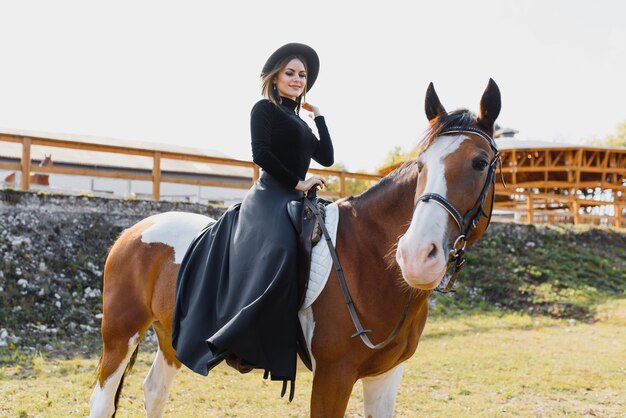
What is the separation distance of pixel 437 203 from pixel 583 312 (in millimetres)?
11679

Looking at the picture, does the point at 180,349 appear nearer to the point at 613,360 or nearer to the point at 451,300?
the point at 613,360

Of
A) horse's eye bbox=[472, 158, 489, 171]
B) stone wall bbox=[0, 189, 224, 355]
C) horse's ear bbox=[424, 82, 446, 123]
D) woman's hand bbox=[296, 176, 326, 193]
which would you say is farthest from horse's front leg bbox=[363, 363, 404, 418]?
stone wall bbox=[0, 189, 224, 355]

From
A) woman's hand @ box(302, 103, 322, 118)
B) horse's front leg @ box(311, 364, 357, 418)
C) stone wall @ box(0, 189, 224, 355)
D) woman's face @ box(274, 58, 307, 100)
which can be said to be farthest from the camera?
stone wall @ box(0, 189, 224, 355)

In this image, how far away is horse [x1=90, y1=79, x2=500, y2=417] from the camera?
91.5 inches

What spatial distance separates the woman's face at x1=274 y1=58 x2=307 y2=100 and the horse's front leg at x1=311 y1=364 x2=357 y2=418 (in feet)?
5.68

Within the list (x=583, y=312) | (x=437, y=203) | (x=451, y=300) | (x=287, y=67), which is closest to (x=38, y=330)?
(x=287, y=67)

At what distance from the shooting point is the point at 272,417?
546cm

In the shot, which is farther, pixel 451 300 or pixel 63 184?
pixel 63 184

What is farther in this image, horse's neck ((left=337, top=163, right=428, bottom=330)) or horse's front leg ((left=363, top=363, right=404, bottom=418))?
horse's front leg ((left=363, top=363, right=404, bottom=418))

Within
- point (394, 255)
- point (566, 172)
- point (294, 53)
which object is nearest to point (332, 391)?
point (394, 255)

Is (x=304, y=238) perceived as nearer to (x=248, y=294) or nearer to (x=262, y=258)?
(x=262, y=258)

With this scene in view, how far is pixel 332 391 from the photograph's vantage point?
2.72 metres

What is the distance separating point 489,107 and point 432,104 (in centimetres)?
30

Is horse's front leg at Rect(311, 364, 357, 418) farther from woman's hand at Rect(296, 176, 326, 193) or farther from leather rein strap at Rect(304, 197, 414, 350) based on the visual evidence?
woman's hand at Rect(296, 176, 326, 193)
